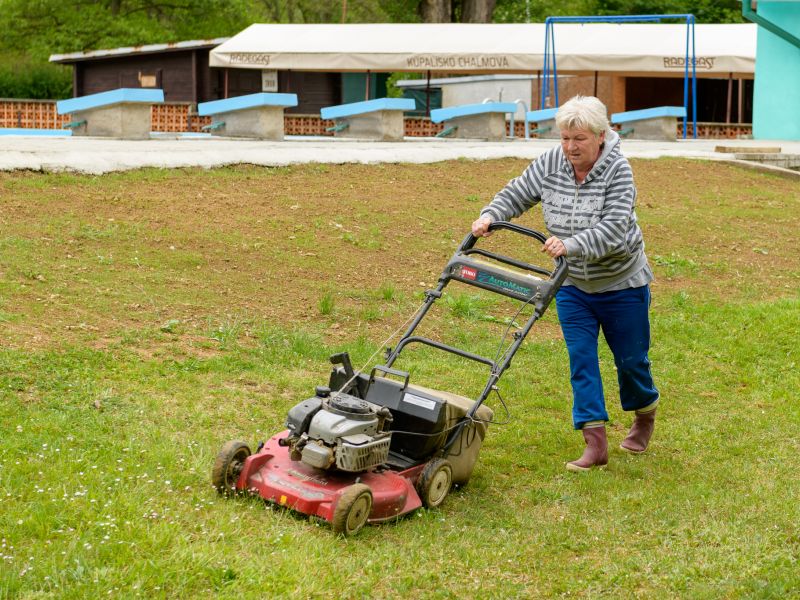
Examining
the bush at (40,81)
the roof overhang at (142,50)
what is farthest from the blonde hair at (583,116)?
the bush at (40,81)

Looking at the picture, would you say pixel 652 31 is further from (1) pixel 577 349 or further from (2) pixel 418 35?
(1) pixel 577 349

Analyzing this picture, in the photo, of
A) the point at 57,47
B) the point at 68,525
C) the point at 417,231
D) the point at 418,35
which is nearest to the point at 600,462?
the point at 68,525

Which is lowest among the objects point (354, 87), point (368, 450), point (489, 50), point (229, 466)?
point (229, 466)

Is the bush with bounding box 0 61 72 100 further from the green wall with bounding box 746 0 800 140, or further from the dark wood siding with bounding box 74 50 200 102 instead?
the green wall with bounding box 746 0 800 140

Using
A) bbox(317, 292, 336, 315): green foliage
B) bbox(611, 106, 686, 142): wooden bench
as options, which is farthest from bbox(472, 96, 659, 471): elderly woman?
bbox(611, 106, 686, 142): wooden bench

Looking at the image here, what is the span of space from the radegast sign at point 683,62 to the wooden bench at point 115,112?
12.7 m

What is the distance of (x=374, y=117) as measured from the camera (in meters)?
19.1

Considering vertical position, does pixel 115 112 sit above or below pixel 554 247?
above

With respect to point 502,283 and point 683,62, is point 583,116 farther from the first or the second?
point 683,62

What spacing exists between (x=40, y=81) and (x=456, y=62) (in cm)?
1870

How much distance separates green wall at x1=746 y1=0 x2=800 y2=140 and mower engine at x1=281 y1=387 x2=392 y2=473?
23.5 m

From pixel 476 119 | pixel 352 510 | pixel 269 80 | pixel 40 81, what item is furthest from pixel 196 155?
pixel 40 81

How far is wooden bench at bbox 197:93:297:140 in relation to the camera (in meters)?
17.5

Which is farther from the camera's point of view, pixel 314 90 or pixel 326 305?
pixel 314 90
